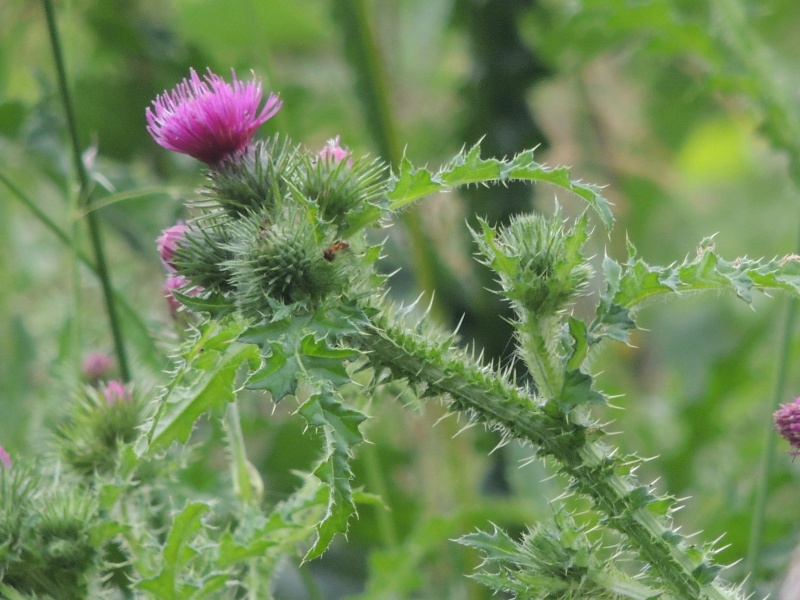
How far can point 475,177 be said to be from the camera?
1.19m

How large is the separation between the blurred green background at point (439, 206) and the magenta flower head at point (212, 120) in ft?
1.03

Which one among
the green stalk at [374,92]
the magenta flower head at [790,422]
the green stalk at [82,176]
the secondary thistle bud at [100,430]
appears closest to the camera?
the magenta flower head at [790,422]

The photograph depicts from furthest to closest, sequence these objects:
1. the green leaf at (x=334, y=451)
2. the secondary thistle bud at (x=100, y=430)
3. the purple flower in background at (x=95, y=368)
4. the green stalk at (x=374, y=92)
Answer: the green stalk at (x=374, y=92) < the purple flower in background at (x=95, y=368) < the secondary thistle bud at (x=100, y=430) < the green leaf at (x=334, y=451)

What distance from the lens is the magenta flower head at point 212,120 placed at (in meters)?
1.23

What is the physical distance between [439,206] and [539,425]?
2.19 m

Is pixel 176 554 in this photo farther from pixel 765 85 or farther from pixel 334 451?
pixel 765 85

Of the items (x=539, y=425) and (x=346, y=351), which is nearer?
(x=346, y=351)

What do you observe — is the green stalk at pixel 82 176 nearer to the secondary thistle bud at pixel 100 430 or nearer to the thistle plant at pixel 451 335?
the secondary thistle bud at pixel 100 430

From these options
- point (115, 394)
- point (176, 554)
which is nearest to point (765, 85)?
point (115, 394)

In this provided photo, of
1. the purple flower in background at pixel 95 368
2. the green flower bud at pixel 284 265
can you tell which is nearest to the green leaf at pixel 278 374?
the green flower bud at pixel 284 265

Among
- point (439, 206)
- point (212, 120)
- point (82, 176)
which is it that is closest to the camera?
point (212, 120)

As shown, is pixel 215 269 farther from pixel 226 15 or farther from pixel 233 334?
pixel 226 15

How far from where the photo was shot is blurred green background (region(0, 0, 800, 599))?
2.31 metres

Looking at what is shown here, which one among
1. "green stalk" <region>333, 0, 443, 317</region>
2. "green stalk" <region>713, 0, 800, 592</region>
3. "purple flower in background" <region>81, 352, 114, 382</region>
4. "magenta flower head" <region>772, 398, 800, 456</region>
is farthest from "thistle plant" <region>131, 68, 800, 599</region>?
"green stalk" <region>333, 0, 443, 317</region>
